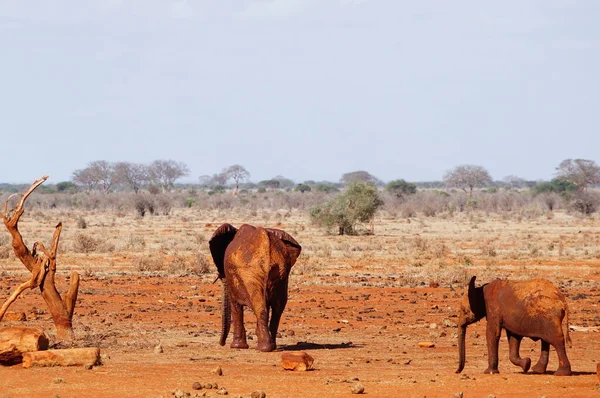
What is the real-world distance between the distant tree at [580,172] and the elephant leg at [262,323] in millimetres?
75064

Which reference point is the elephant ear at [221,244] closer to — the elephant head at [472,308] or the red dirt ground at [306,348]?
the red dirt ground at [306,348]

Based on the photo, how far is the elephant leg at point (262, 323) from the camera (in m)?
14.4

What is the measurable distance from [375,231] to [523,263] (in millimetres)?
21000

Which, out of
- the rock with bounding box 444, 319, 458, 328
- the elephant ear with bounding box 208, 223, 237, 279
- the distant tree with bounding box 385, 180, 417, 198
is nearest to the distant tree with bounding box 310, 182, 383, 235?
the rock with bounding box 444, 319, 458, 328

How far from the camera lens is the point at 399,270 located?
3120 centimetres

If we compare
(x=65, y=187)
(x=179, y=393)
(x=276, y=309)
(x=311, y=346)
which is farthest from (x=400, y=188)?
(x=179, y=393)

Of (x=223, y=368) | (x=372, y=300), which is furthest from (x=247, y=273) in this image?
(x=372, y=300)

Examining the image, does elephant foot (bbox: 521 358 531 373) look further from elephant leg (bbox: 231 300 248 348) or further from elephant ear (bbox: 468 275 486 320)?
elephant leg (bbox: 231 300 248 348)

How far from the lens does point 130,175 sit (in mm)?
116500

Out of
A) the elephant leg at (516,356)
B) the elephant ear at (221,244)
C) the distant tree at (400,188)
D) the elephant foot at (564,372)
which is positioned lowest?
the elephant foot at (564,372)

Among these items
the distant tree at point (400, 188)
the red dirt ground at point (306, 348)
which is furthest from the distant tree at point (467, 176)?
the red dirt ground at point (306, 348)

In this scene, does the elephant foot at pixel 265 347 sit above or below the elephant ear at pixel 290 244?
below

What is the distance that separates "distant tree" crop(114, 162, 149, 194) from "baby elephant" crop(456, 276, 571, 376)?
331 ft

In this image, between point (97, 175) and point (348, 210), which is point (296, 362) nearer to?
point (348, 210)
